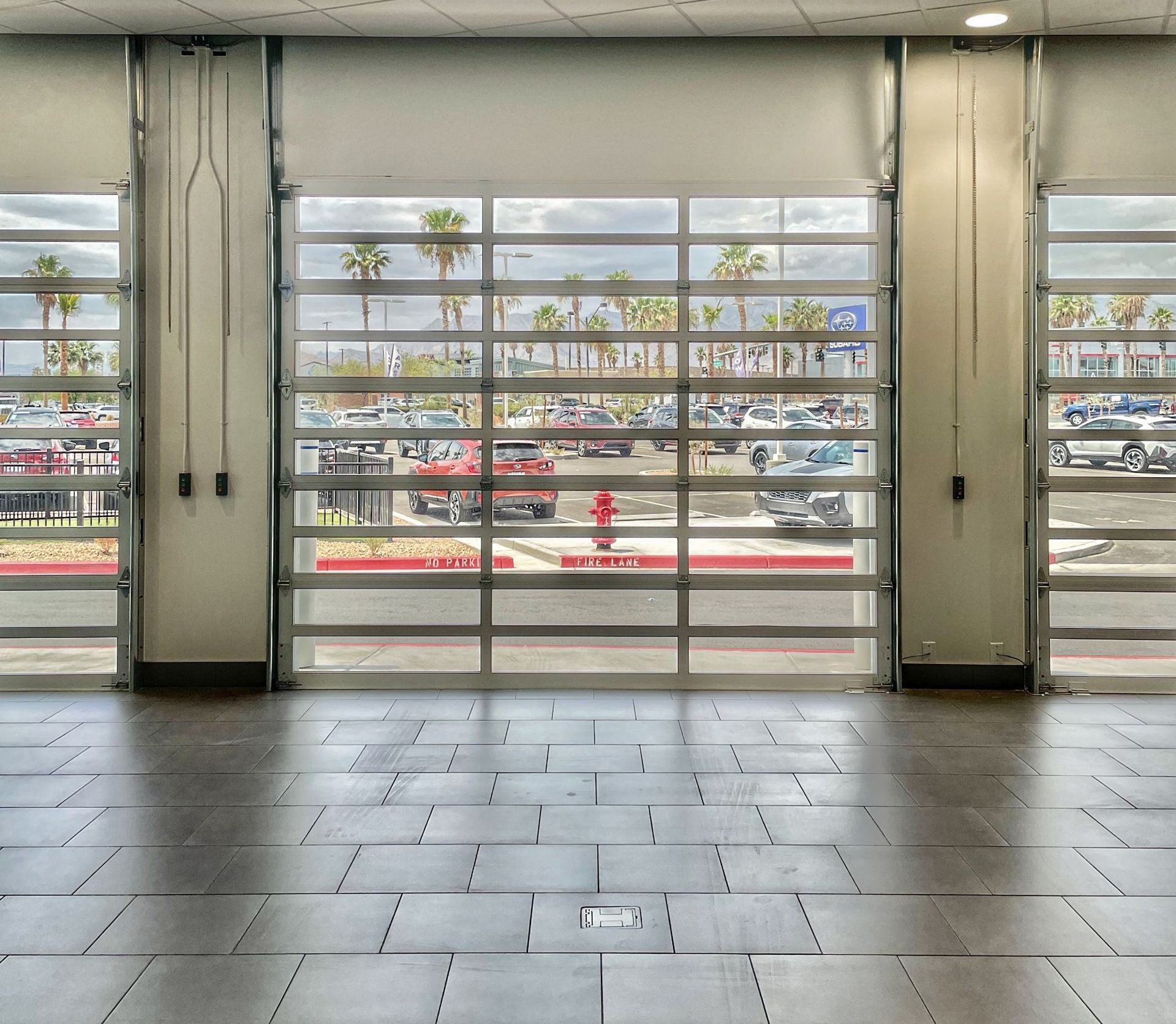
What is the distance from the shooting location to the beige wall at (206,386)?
5.41 metres

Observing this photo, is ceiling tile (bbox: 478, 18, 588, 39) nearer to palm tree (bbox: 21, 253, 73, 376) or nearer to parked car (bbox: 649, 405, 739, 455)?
parked car (bbox: 649, 405, 739, 455)

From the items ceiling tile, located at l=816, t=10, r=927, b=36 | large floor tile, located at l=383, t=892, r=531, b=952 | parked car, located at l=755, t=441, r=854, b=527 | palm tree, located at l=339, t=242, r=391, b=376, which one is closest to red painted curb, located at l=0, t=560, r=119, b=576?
palm tree, located at l=339, t=242, r=391, b=376

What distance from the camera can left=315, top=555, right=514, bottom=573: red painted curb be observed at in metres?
5.62

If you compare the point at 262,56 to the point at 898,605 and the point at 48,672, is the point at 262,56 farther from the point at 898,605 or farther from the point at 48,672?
the point at 898,605

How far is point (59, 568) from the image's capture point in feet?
18.2

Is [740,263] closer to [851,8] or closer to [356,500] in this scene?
[851,8]

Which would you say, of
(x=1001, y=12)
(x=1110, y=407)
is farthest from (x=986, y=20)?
(x=1110, y=407)

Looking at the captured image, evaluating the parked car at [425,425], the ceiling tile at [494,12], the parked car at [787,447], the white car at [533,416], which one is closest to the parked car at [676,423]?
the parked car at [787,447]

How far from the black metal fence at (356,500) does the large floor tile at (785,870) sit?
9.97ft

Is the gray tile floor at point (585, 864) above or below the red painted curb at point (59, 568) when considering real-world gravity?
below

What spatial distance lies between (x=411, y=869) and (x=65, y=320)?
3.98 m

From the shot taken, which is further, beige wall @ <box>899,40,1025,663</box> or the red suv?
the red suv

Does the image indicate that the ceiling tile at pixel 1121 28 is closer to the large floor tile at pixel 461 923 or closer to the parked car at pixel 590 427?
the parked car at pixel 590 427

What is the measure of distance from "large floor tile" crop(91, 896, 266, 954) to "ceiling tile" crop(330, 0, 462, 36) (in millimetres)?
4129
